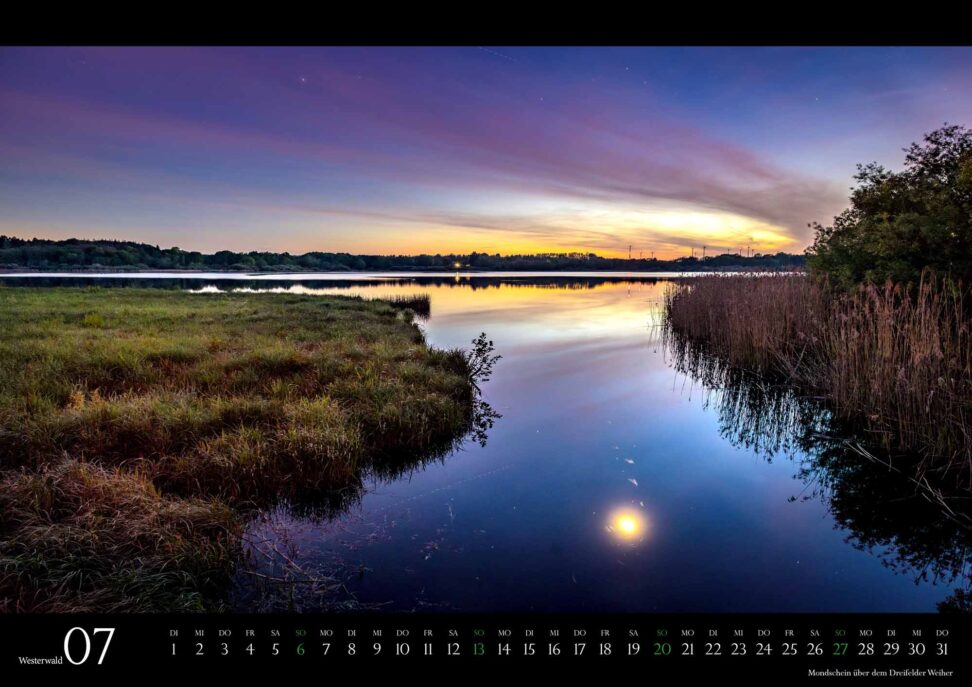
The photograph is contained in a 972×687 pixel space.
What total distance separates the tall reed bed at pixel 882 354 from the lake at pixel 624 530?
71cm

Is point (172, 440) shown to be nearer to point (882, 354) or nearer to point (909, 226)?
point (882, 354)

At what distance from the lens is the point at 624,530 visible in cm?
496

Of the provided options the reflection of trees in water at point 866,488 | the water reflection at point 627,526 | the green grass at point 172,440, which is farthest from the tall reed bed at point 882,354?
the green grass at point 172,440

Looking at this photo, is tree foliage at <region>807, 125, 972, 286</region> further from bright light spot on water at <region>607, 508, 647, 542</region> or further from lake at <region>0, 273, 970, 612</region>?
bright light spot on water at <region>607, 508, 647, 542</region>

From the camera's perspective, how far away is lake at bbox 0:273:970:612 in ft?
12.5

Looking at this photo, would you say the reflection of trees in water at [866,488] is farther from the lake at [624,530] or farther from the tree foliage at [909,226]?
the tree foliage at [909,226]

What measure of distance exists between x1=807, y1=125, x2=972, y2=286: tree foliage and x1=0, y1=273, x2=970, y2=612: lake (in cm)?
367

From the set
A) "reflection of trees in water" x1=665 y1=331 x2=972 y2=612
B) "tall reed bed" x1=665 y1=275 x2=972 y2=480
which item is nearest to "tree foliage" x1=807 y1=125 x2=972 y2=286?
"tall reed bed" x1=665 y1=275 x2=972 y2=480

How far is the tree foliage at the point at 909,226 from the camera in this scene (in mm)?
8094

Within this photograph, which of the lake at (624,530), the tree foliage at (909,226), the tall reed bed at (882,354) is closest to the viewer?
the lake at (624,530)

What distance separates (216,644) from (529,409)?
790 centimetres

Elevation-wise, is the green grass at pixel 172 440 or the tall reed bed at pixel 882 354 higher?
the tall reed bed at pixel 882 354

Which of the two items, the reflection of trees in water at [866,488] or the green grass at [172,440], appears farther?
the reflection of trees in water at [866,488]
